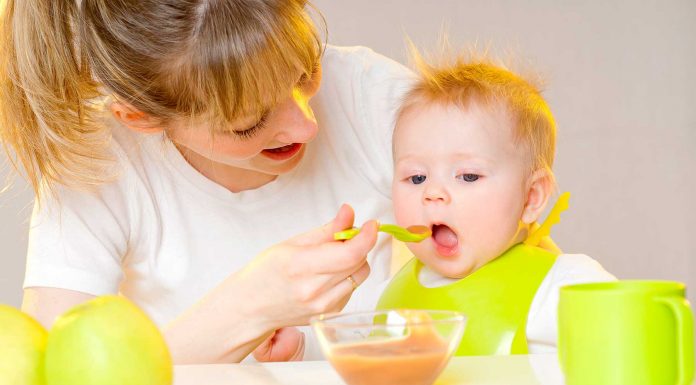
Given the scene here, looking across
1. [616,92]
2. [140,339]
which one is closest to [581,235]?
[616,92]

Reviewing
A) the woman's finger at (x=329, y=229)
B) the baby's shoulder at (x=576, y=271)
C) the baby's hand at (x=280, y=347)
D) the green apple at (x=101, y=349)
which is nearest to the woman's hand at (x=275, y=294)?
the woman's finger at (x=329, y=229)

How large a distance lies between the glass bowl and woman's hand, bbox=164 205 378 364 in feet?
1.05

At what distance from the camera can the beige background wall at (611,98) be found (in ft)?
10.7

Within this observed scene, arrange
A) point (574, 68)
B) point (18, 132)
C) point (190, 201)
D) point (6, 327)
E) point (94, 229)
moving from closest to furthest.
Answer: point (6, 327) < point (18, 132) < point (94, 229) < point (190, 201) < point (574, 68)

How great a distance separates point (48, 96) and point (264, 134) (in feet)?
1.22

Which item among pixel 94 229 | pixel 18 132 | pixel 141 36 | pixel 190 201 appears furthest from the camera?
pixel 190 201

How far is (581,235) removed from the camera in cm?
338

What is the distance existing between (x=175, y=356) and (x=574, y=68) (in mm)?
2356

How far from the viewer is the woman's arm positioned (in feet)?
5.21

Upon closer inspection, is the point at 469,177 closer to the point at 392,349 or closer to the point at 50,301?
the point at 392,349

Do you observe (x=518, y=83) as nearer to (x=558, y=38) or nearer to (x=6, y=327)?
(x=6, y=327)

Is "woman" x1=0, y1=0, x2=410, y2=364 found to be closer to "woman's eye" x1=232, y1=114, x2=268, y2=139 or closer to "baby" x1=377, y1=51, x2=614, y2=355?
"woman's eye" x1=232, y1=114, x2=268, y2=139

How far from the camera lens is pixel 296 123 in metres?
1.44

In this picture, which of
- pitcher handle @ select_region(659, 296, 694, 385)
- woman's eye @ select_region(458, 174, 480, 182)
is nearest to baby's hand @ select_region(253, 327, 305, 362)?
woman's eye @ select_region(458, 174, 480, 182)
